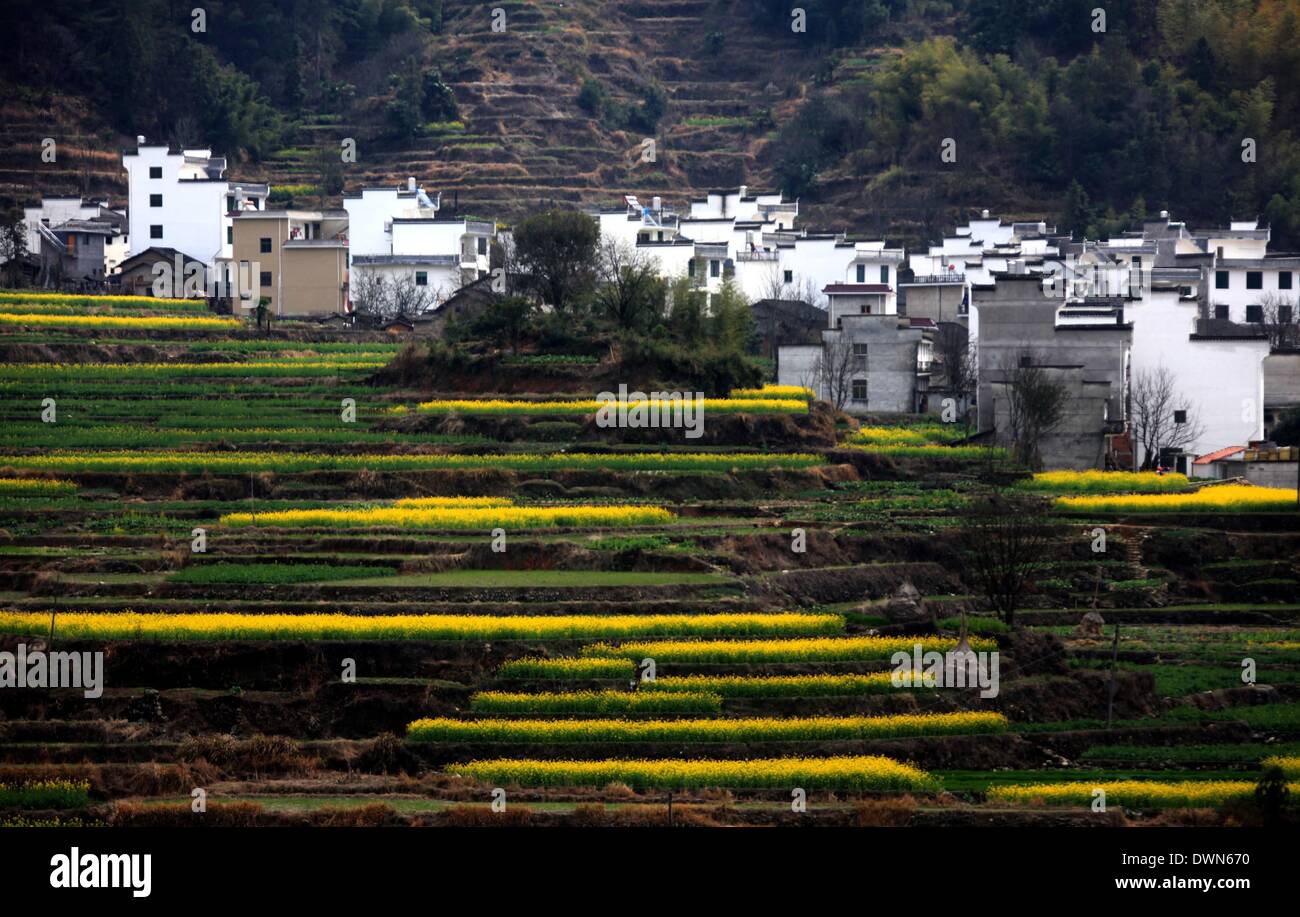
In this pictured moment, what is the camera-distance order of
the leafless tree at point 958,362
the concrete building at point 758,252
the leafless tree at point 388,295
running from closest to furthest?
the leafless tree at point 958,362 → the leafless tree at point 388,295 → the concrete building at point 758,252

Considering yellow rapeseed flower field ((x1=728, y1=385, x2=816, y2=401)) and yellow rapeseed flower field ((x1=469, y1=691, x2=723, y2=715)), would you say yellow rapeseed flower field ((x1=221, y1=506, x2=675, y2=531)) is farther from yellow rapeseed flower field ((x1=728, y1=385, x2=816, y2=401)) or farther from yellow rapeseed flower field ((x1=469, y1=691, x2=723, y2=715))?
yellow rapeseed flower field ((x1=469, y1=691, x2=723, y2=715))

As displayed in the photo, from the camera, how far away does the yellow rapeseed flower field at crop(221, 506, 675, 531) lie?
47.5m

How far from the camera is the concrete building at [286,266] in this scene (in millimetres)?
74625

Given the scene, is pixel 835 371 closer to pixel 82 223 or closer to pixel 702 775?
pixel 82 223

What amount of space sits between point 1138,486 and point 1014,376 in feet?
20.3

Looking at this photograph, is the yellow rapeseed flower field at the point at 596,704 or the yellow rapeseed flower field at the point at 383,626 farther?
the yellow rapeseed flower field at the point at 383,626

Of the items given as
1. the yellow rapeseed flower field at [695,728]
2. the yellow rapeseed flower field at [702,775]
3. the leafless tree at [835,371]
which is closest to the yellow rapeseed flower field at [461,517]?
the yellow rapeseed flower field at [695,728]

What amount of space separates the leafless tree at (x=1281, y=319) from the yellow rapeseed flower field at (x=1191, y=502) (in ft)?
58.1

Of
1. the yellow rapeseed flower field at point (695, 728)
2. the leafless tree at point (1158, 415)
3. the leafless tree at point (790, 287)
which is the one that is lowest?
the yellow rapeseed flower field at point (695, 728)

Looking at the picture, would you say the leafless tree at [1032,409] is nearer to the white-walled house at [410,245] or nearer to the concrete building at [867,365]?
the concrete building at [867,365]

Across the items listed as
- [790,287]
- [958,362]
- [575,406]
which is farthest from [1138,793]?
[790,287]

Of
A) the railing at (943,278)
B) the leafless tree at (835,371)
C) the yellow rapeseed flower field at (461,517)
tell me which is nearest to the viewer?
the yellow rapeseed flower field at (461,517)

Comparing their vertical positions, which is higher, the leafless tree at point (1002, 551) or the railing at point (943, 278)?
the railing at point (943, 278)

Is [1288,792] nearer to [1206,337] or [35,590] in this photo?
[35,590]
